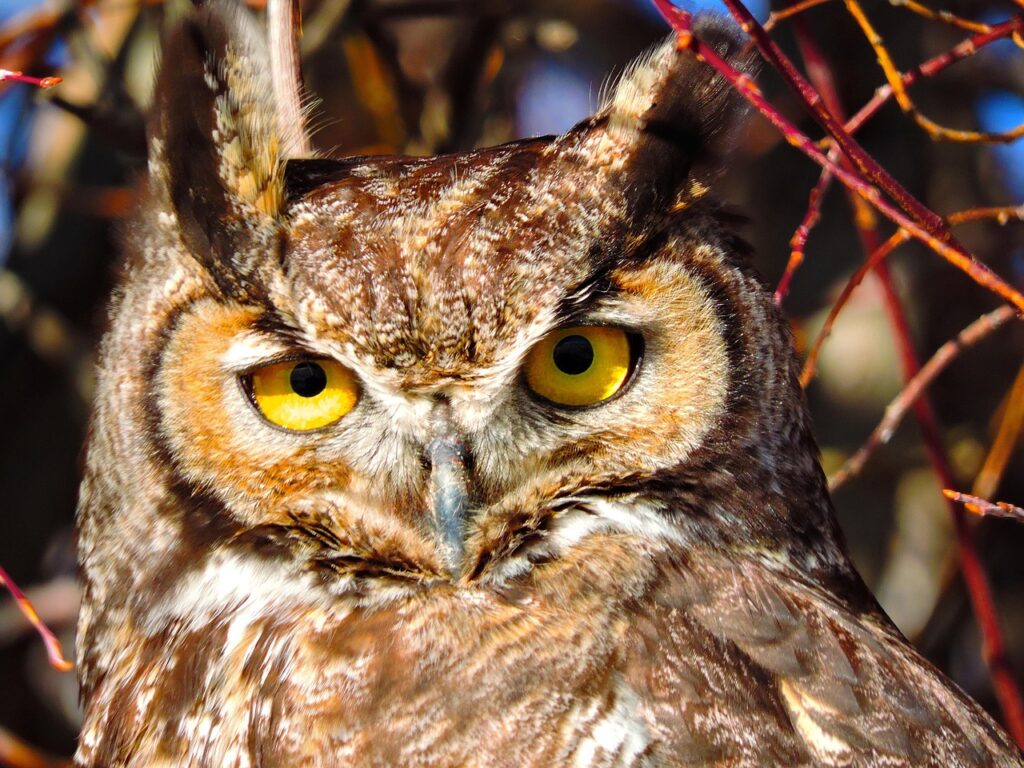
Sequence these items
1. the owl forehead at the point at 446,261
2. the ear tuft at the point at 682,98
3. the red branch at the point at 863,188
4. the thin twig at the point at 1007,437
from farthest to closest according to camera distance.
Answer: the thin twig at the point at 1007,437 < the ear tuft at the point at 682,98 < the owl forehead at the point at 446,261 < the red branch at the point at 863,188

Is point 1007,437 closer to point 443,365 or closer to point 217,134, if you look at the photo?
point 443,365

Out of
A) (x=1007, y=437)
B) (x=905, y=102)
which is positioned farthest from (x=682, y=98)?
(x=1007, y=437)

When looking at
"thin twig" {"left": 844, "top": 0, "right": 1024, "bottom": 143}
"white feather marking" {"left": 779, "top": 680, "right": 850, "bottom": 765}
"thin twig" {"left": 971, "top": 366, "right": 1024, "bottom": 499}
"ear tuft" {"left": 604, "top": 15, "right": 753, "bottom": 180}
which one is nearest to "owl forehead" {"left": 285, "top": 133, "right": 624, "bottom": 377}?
"ear tuft" {"left": 604, "top": 15, "right": 753, "bottom": 180}

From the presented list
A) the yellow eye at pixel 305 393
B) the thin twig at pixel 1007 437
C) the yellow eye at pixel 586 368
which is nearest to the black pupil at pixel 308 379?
the yellow eye at pixel 305 393

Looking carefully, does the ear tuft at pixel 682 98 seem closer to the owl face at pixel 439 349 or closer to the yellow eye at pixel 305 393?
the owl face at pixel 439 349

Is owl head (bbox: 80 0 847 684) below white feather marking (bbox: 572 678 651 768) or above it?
above

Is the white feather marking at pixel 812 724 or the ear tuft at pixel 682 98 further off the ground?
the ear tuft at pixel 682 98

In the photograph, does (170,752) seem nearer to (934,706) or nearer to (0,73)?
(0,73)

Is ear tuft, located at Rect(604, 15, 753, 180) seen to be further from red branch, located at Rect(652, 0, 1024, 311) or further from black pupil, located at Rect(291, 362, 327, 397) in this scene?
black pupil, located at Rect(291, 362, 327, 397)

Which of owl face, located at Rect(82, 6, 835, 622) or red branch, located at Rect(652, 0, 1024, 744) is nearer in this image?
red branch, located at Rect(652, 0, 1024, 744)
